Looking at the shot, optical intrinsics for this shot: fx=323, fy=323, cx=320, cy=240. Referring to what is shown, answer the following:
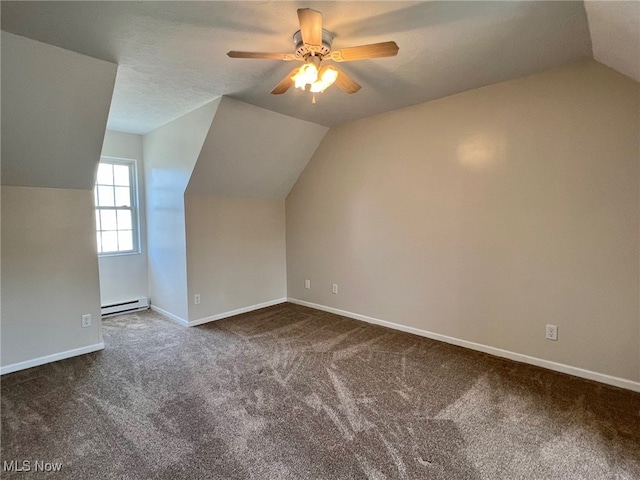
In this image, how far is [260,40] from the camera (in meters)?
2.05

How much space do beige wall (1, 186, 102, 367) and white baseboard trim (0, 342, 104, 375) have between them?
23 millimetres

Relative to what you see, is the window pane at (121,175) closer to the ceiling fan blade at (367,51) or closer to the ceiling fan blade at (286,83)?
the ceiling fan blade at (286,83)

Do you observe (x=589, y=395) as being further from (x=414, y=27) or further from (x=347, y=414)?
(x=414, y=27)

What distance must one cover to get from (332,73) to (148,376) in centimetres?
267

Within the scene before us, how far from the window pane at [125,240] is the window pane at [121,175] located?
0.63 m

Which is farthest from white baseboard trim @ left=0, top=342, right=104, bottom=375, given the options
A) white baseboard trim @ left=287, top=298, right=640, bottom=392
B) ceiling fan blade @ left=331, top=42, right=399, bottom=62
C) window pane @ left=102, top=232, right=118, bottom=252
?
ceiling fan blade @ left=331, top=42, right=399, bottom=62

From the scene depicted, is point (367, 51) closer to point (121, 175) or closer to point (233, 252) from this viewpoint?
point (233, 252)

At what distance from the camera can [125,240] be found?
434 centimetres

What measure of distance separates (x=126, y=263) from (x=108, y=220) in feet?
1.97

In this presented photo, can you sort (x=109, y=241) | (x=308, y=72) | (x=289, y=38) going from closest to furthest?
(x=308, y=72)
(x=289, y=38)
(x=109, y=241)

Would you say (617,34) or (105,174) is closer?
(617,34)

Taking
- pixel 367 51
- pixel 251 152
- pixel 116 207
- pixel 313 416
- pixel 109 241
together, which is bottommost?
pixel 313 416

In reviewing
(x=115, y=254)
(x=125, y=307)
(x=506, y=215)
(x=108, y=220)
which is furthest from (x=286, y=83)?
(x=125, y=307)

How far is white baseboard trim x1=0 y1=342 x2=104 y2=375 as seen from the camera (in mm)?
2736
